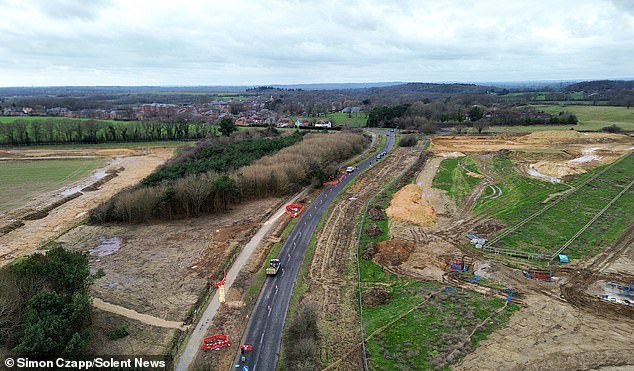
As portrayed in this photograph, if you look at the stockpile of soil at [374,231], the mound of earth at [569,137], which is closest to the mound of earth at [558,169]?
the mound of earth at [569,137]

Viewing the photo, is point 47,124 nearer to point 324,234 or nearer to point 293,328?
point 324,234

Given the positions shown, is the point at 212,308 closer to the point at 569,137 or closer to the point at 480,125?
the point at 569,137

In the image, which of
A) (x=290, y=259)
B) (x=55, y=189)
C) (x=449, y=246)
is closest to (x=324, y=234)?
(x=290, y=259)

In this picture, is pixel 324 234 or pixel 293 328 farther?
pixel 324 234

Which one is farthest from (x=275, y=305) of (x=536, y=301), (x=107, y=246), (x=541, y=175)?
(x=541, y=175)

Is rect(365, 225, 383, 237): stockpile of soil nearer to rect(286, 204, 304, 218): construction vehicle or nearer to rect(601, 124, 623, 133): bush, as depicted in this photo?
rect(286, 204, 304, 218): construction vehicle

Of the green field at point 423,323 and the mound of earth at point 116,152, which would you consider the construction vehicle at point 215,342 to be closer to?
the green field at point 423,323
